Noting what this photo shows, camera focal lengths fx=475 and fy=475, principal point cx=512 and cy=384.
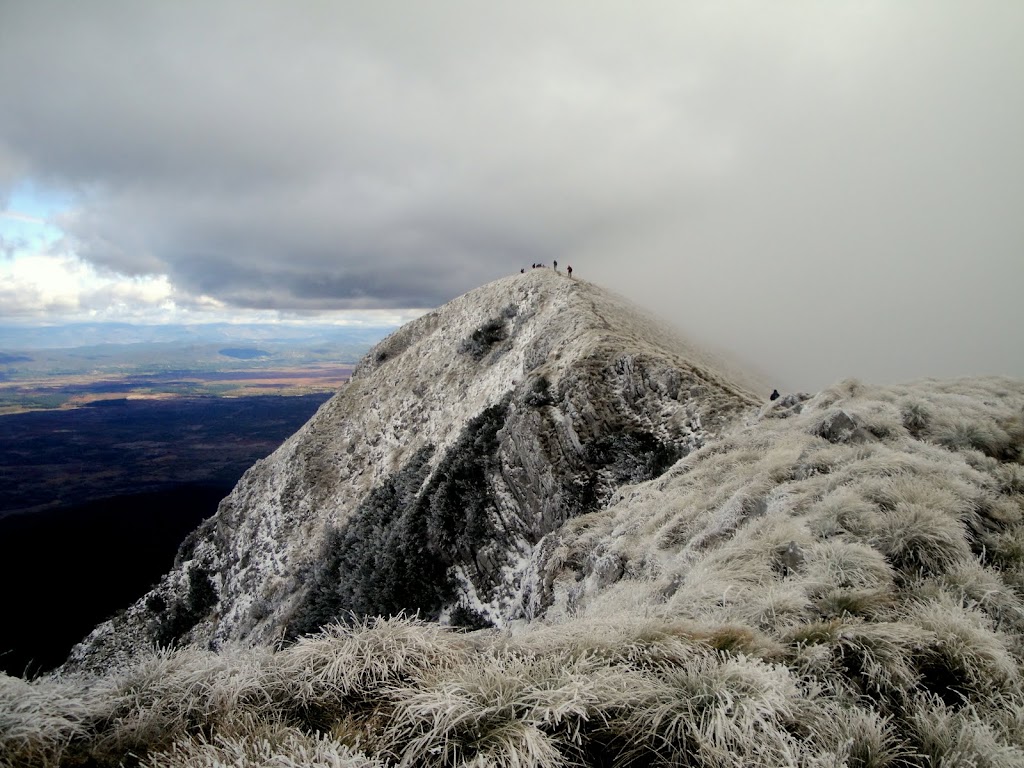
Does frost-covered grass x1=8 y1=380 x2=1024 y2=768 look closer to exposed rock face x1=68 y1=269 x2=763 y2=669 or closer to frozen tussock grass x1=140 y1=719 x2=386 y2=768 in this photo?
frozen tussock grass x1=140 y1=719 x2=386 y2=768

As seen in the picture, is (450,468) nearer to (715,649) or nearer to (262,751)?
(715,649)

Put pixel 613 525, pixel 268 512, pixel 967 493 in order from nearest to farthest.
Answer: pixel 967 493 → pixel 613 525 → pixel 268 512

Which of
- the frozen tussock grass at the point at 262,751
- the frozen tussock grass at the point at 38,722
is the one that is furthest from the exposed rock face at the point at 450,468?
the frozen tussock grass at the point at 262,751

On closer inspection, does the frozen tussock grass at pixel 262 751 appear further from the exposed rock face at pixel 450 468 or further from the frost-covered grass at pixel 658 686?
the exposed rock face at pixel 450 468

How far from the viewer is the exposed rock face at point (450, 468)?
29.0 m

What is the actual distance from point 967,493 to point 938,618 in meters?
4.91

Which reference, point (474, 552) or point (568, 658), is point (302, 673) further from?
point (474, 552)

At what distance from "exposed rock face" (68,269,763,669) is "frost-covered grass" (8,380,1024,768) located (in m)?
7.88

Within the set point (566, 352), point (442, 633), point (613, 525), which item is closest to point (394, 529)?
point (566, 352)

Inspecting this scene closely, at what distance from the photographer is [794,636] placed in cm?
520

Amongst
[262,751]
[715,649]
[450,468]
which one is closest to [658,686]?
[715,649]

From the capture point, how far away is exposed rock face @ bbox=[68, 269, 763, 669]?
2900 centimetres

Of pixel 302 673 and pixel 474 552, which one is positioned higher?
pixel 302 673

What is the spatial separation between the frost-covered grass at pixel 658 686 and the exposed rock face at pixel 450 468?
310 inches
